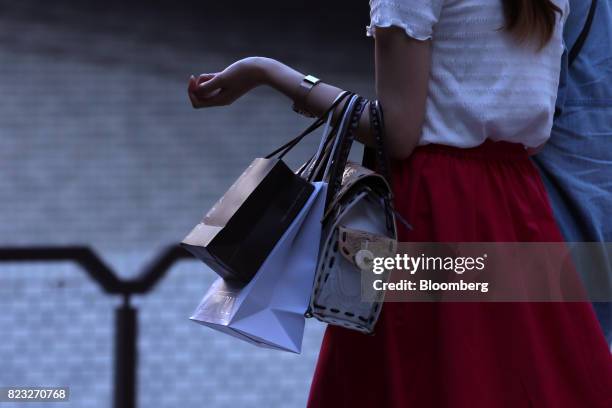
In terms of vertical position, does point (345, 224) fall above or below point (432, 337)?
above

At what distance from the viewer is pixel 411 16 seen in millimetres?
1699

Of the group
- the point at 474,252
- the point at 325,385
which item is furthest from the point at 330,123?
the point at 325,385

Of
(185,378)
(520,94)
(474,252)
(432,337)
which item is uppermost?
(520,94)

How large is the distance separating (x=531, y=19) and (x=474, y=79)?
0.16 m

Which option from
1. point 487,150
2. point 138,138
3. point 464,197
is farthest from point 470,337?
point 138,138

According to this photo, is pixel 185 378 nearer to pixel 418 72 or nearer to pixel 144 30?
pixel 144 30

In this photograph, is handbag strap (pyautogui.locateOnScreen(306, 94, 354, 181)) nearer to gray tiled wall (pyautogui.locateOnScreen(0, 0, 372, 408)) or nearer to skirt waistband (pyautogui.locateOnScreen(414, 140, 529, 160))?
skirt waistband (pyautogui.locateOnScreen(414, 140, 529, 160))

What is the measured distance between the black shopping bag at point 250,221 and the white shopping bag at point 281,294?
2cm

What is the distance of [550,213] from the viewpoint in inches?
73.9

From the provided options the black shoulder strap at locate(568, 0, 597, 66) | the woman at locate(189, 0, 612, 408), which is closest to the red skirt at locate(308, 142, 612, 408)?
the woman at locate(189, 0, 612, 408)

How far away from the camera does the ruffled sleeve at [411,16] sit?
1.70 meters

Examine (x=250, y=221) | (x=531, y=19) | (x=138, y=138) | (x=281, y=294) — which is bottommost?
(x=138, y=138)

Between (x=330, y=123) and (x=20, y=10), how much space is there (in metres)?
4.52

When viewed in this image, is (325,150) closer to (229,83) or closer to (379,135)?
(379,135)
